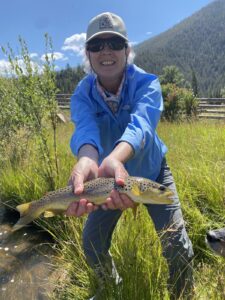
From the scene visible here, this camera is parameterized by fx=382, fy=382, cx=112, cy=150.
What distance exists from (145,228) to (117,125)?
1198mm

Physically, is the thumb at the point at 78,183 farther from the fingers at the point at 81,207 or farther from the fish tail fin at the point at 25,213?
the fish tail fin at the point at 25,213

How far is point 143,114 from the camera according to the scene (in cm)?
281

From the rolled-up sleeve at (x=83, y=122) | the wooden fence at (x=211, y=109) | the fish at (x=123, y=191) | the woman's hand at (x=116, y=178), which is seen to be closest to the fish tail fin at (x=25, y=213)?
the fish at (x=123, y=191)

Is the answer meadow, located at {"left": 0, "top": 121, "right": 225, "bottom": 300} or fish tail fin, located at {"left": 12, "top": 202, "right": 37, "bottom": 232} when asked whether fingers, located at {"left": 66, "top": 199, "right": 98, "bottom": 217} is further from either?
meadow, located at {"left": 0, "top": 121, "right": 225, "bottom": 300}

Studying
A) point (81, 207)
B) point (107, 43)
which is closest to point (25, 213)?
point (81, 207)

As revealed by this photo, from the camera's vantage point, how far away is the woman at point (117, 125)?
9.42 ft

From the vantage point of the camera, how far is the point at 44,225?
5.42 m

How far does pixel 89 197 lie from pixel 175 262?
38.4 inches

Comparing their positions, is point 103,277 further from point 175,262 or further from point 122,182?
point 122,182

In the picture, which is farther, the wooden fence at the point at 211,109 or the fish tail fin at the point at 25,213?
→ the wooden fence at the point at 211,109

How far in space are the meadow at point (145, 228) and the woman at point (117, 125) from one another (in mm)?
186

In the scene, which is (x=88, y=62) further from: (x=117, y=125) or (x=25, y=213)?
(x=25, y=213)

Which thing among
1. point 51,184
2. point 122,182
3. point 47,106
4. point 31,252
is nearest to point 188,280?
point 122,182

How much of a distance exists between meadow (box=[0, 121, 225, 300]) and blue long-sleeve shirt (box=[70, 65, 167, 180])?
74cm
